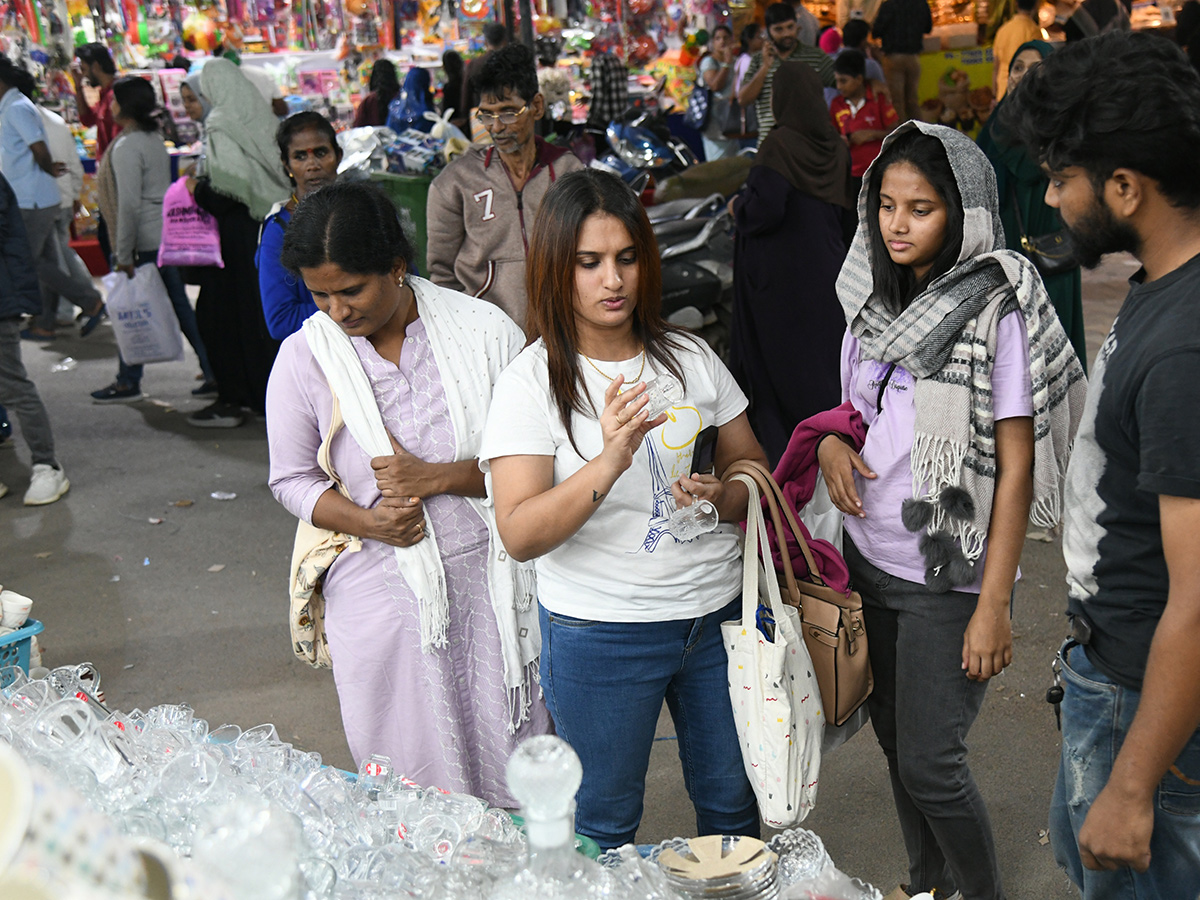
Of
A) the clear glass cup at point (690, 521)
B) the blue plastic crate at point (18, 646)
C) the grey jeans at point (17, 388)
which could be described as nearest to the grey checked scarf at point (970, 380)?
the clear glass cup at point (690, 521)

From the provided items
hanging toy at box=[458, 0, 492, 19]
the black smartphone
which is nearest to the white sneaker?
the black smartphone

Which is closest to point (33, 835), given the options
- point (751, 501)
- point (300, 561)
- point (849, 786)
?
point (751, 501)

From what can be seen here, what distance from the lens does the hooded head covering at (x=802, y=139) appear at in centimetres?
379

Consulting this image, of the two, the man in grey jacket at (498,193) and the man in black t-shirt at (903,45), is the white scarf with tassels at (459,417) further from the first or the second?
the man in black t-shirt at (903,45)

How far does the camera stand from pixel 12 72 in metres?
6.29

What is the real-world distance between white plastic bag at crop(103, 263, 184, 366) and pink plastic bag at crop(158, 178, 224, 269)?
488 millimetres

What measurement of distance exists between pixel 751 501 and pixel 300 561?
94 cm

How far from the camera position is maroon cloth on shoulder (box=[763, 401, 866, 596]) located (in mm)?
1827

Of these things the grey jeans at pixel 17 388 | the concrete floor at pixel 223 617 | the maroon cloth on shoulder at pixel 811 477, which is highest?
the maroon cloth on shoulder at pixel 811 477

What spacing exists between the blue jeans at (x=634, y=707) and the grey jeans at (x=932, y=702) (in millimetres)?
→ 292

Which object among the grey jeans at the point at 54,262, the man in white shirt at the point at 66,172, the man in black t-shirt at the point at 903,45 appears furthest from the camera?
the man in black t-shirt at the point at 903,45

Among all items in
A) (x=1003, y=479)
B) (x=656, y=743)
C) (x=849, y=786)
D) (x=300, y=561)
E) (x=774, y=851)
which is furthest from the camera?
(x=656, y=743)

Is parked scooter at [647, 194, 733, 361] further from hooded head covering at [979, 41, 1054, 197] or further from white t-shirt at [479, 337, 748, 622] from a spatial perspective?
white t-shirt at [479, 337, 748, 622]

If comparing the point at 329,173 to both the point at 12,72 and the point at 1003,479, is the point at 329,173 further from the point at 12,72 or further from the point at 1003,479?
the point at 12,72
